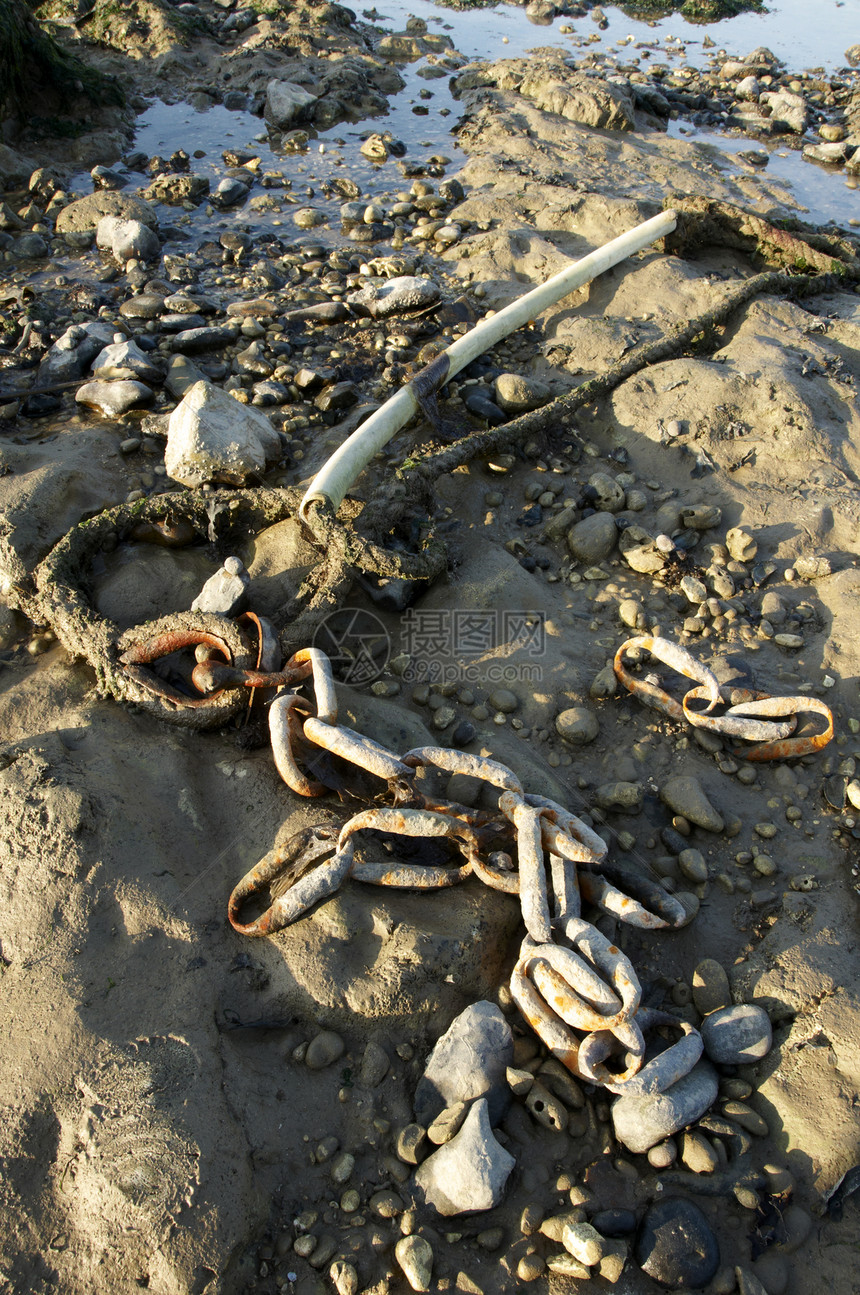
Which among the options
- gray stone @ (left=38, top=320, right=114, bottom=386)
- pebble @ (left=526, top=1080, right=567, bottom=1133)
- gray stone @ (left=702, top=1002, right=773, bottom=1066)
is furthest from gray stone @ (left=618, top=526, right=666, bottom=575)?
gray stone @ (left=38, top=320, right=114, bottom=386)

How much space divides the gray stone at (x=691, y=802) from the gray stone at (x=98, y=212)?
6735mm

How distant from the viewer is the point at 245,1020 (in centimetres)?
260

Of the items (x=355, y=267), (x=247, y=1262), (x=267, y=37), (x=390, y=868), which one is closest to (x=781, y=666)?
(x=390, y=868)

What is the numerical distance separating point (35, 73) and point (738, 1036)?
1083 cm

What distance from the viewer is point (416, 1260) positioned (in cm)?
219

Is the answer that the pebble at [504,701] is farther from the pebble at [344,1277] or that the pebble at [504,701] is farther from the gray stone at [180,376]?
the gray stone at [180,376]

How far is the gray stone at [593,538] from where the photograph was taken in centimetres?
434

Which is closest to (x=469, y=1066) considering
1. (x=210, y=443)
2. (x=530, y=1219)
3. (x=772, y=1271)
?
(x=530, y=1219)

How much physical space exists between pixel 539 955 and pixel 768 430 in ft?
12.5

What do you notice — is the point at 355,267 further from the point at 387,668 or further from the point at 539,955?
the point at 539,955

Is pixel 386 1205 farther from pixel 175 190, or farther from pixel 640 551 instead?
pixel 175 190

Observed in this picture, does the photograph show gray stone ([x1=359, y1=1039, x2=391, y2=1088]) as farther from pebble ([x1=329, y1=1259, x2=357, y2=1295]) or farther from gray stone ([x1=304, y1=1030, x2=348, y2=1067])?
pebble ([x1=329, y1=1259, x2=357, y2=1295])

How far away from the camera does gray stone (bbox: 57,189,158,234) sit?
6.88m

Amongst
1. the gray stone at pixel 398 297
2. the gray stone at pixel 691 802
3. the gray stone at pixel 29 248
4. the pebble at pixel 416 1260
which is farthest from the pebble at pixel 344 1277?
the gray stone at pixel 29 248
